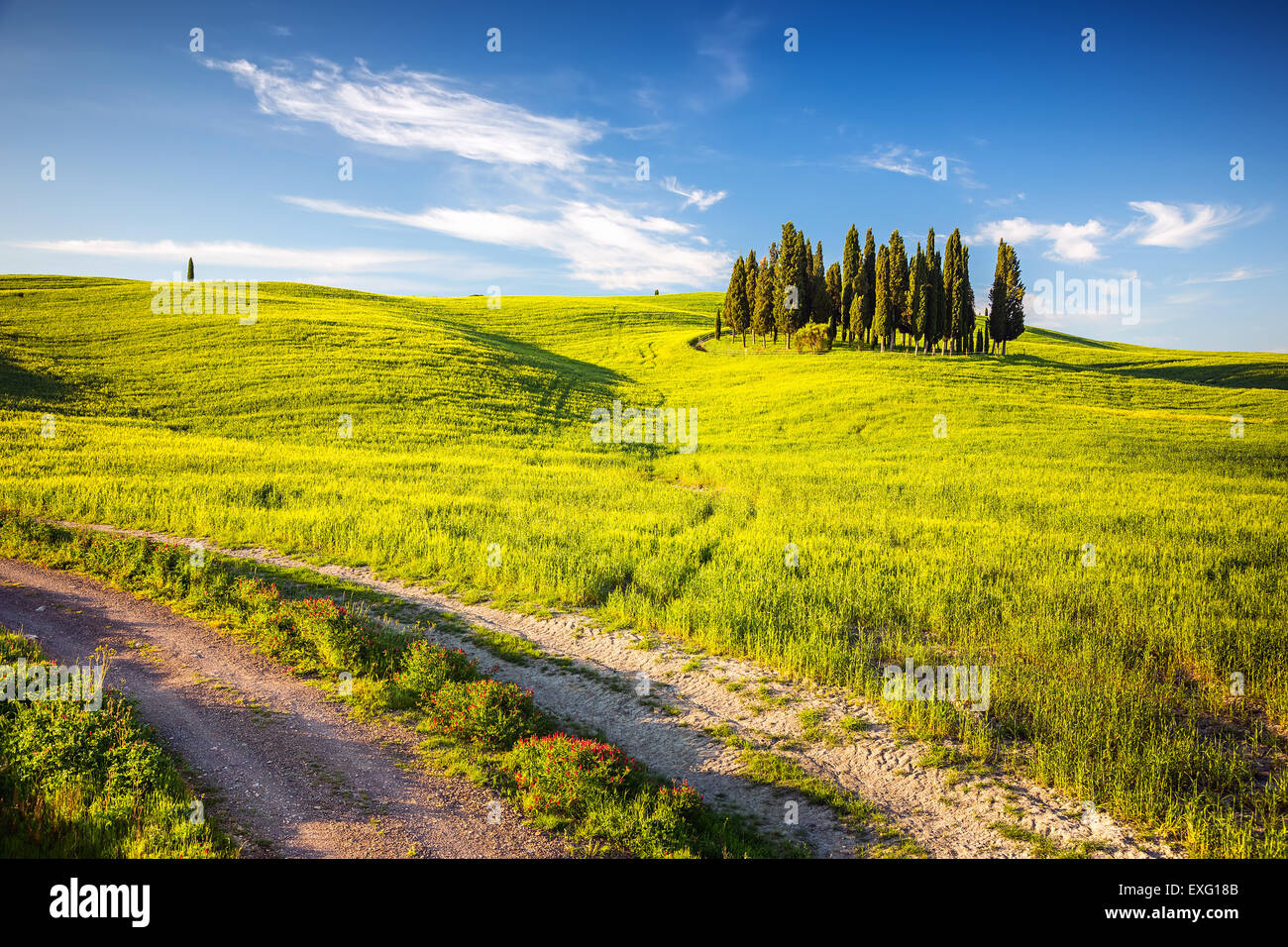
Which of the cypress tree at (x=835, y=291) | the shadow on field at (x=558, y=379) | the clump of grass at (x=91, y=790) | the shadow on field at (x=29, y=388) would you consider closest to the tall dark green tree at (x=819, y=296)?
the cypress tree at (x=835, y=291)

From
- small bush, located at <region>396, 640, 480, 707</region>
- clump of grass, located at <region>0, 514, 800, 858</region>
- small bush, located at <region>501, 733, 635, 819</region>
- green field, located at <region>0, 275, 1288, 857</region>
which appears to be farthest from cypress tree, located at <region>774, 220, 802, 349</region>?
small bush, located at <region>501, 733, 635, 819</region>

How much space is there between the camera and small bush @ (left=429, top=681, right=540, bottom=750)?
8.73 meters

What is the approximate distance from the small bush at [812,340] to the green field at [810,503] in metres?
13.5

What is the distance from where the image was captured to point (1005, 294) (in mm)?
81438

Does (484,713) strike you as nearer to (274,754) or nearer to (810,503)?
(274,754)

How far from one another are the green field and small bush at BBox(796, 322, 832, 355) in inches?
530

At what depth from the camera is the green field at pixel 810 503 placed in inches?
377

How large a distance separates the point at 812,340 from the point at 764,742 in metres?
72.1

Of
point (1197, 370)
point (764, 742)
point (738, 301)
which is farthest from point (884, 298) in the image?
point (764, 742)

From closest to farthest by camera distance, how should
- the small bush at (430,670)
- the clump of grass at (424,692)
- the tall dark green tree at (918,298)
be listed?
1. the clump of grass at (424,692)
2. the small bush at (430,670)
3. the tall dark green tree at (918,298)

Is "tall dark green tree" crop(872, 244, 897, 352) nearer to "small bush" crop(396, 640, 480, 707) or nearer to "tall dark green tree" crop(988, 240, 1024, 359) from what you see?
"tall dark green tree" crop(988, 240, 1024, 359)

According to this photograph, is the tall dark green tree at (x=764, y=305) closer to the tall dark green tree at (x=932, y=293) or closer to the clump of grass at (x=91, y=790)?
the tall dark green tree at (x=932, y=293)
